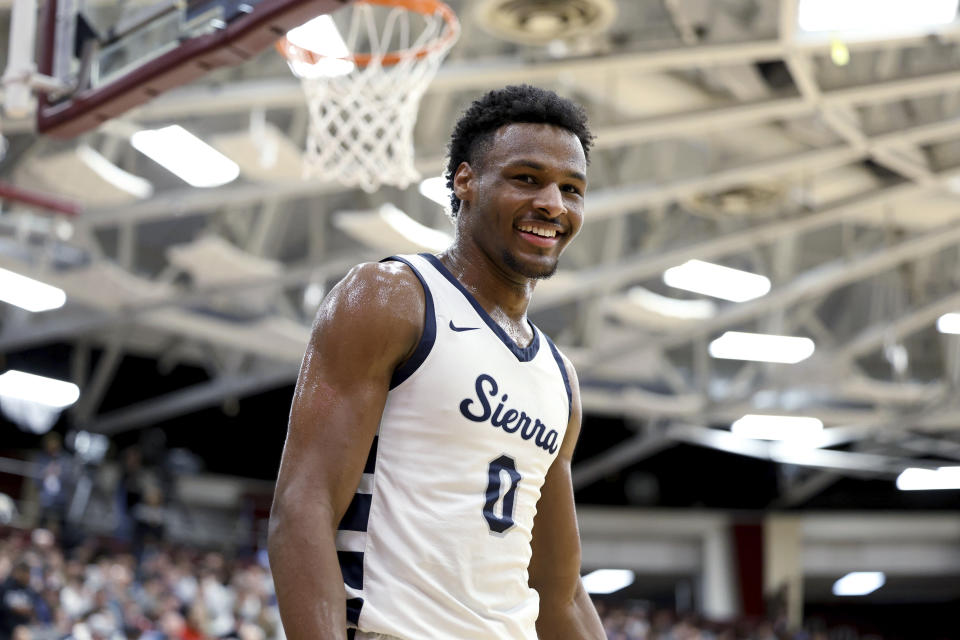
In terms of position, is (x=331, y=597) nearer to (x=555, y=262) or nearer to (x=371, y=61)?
(x=555, y=262)

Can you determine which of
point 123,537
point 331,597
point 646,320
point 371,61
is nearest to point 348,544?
point 331,597

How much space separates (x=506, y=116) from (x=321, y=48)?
7268mm

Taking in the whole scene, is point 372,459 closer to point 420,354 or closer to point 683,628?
point 420,354

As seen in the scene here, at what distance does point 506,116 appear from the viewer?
8.67 ft

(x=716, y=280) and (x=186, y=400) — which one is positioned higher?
(x=716, y=280)

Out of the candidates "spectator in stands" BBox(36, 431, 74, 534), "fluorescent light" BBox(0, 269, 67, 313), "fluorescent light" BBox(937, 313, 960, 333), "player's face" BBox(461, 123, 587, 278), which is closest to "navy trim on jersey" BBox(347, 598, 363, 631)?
"player's face" BBox(461, 123, 587, 278)

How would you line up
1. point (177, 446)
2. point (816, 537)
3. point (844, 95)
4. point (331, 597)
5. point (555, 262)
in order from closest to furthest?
point (331, 597) → point (555, 262) → point (844, 95) → point (177, 446) → point (816, 537)

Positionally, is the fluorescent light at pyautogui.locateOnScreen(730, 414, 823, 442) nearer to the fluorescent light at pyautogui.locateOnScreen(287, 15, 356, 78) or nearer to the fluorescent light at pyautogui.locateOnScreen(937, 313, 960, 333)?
the fluorescent light at pyautogui.locateOnScreen(937, 313, 960, 333)

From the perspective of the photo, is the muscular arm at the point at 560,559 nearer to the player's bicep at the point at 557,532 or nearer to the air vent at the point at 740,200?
the player's bicep at the point at 557,532

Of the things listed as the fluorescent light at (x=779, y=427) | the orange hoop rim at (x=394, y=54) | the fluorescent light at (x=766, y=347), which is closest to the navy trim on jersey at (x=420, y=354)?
the orange hoop rim at (x=394, y=54)

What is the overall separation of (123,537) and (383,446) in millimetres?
17222

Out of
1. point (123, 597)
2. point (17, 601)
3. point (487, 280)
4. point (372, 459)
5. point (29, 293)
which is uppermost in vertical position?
point (29, 293)

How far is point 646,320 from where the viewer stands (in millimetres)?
18266

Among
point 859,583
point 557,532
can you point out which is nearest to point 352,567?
point 557,532
